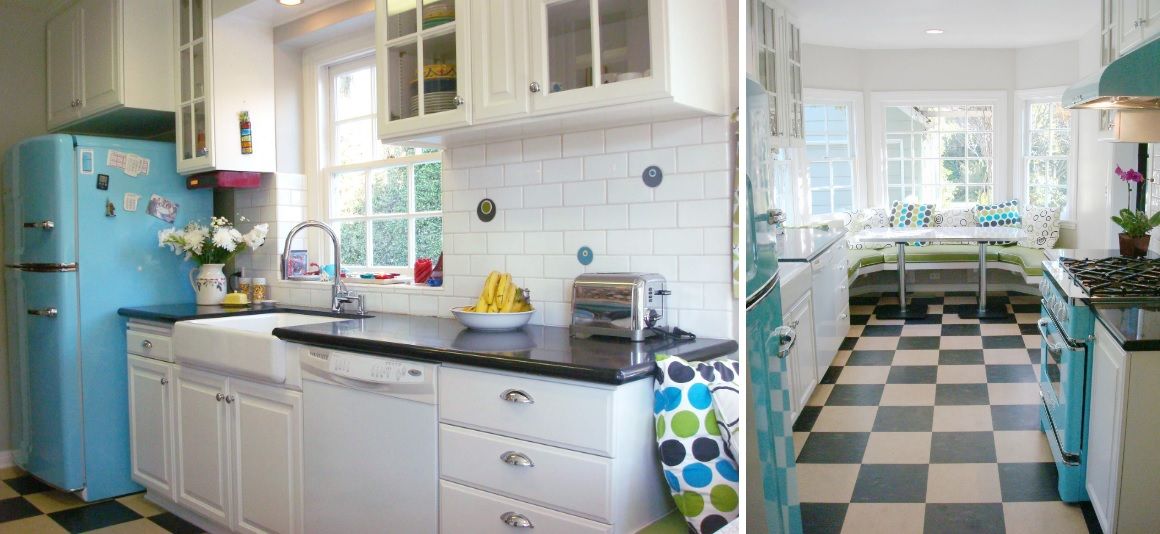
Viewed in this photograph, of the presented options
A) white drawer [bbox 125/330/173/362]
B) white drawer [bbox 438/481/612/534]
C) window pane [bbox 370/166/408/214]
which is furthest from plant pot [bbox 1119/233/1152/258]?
white drawer [bbox 125/330/173/362]

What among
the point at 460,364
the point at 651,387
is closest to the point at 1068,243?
the point at 651,387

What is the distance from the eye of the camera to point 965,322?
582mm

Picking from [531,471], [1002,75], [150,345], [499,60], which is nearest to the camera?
[1002,75]

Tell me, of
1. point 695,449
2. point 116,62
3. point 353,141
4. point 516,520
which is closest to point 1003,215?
point 695,449

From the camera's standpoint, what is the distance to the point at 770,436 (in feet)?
1.60

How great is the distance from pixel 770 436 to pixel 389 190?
3.34 meters

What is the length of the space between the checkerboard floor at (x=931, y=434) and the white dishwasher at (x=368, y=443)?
1746 mm

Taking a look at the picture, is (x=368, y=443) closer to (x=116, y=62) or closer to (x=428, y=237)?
(x=428, y=237)

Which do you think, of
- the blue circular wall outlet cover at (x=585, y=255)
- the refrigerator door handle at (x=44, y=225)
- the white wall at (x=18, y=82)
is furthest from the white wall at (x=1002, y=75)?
the white wall at (x=18, y=82)

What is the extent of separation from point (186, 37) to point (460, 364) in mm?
2649

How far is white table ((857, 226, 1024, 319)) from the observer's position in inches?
22.0

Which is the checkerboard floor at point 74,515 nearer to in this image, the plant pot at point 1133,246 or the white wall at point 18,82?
the white wall at point 18,82

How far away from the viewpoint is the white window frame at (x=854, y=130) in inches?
20.2

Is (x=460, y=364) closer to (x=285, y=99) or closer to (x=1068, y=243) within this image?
(x=1068, y=243)
